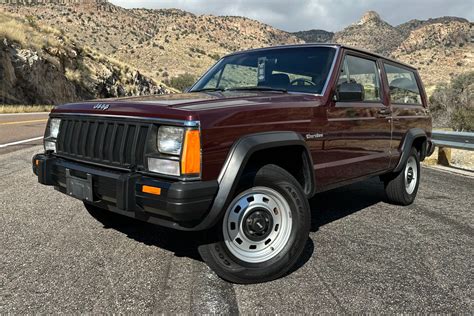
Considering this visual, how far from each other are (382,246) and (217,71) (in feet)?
8.45

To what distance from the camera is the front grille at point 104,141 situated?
2.94m

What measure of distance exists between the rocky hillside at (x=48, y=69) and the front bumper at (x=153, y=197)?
21.8m

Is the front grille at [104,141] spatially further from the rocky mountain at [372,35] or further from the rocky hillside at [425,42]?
the rocky mountain at [372,35]

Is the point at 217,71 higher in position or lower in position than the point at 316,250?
higher

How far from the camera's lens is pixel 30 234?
12.9 ft

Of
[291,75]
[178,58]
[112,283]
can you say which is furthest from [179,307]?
[178,58]

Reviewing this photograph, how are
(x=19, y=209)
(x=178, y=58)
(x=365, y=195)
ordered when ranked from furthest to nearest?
(x=178, y=58) < (x=365, y=195) < (x=19, y=209)

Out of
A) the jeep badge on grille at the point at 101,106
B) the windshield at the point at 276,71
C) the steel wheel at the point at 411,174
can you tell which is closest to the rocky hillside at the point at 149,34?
the windshield at the point at 276,71

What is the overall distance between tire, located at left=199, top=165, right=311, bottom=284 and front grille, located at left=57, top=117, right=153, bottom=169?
0.78m

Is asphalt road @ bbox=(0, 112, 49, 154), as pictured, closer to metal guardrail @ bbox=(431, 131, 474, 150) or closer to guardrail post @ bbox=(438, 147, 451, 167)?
metal guardrail @ bbox=(431, 131, 474, 150)

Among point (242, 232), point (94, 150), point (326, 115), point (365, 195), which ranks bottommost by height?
point (365, 195)

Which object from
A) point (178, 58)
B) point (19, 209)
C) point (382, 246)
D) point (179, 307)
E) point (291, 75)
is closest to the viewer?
point (179, 307)

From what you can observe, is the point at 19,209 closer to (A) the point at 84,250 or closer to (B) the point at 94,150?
(A) the point at 84,250

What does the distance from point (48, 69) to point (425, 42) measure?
76540 millimetres
